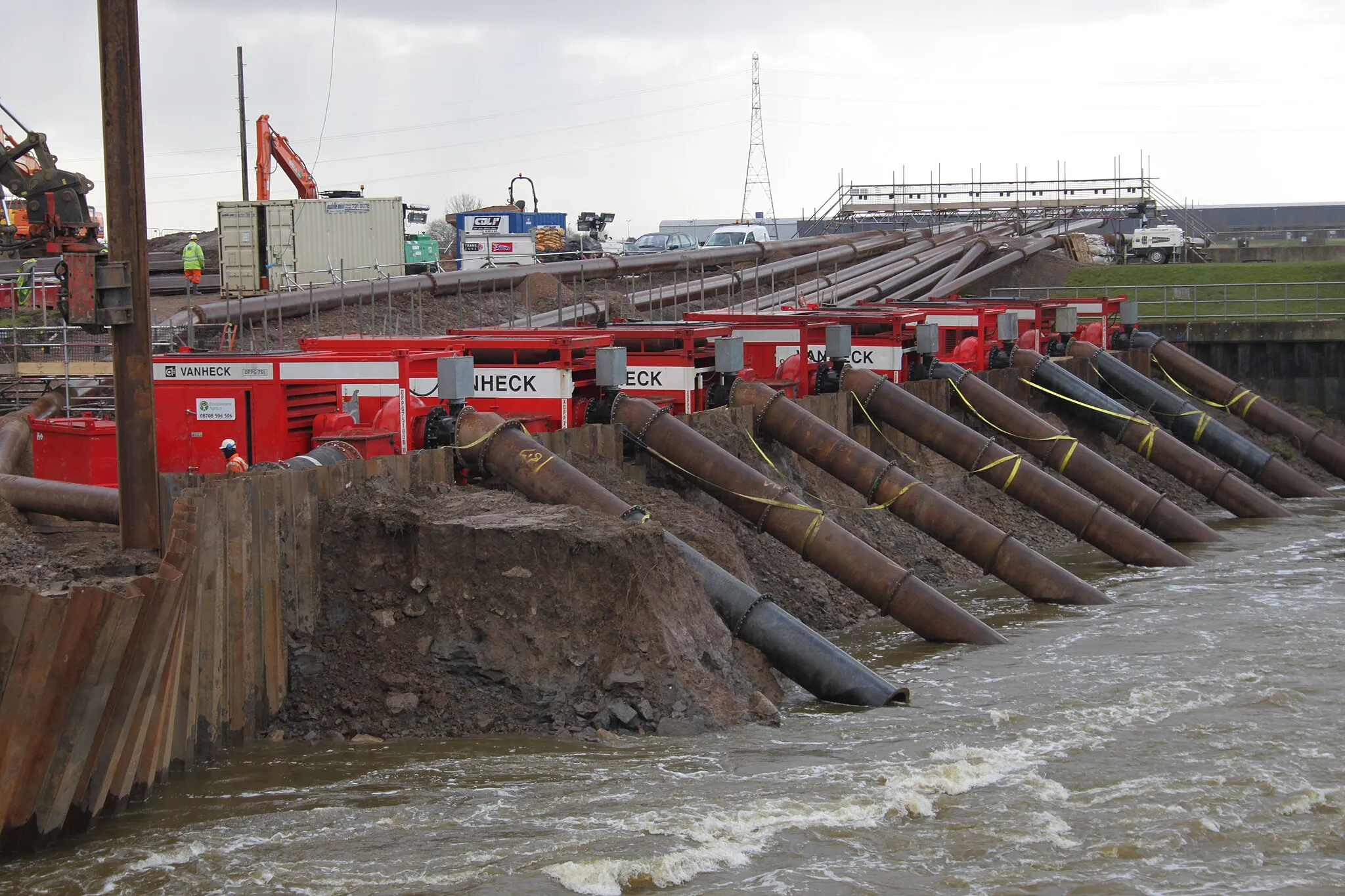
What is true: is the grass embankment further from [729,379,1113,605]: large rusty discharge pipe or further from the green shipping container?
[729,379,1113,605]: large rusty discharge pipe

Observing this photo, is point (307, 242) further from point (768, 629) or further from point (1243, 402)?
point (768, 629)

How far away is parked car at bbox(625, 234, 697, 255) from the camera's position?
5578cm

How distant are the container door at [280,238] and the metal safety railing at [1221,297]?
21.1 metres

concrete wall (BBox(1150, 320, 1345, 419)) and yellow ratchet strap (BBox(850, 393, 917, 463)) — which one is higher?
concrete wall (BBox(1150, 320, 1345, 419))

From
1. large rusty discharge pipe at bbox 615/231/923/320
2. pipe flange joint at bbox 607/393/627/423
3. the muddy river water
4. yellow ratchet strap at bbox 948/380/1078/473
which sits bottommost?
the muddy river water

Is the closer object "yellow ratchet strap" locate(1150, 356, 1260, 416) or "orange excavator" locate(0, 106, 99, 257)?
"orange excavator" locate(0, 106, 99, 257)

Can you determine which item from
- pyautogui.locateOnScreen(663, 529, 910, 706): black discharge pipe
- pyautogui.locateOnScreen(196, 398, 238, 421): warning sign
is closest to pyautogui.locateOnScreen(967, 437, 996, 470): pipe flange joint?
pyautogui.locateOnScreen(663, 529, 910, 706): black discharge pipe

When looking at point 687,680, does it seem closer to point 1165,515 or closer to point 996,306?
point 1165,515

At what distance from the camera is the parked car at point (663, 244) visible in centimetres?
5578

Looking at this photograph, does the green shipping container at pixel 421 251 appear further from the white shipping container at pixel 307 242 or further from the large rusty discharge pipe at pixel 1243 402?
the large rusty discharge pipe at pixel 1243 402

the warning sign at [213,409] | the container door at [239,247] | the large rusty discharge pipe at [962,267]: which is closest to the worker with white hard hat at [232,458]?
the warning sign at [213,409]

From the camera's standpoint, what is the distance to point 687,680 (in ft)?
44.7

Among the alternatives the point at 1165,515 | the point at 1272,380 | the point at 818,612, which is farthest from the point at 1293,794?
the point at 1272,380

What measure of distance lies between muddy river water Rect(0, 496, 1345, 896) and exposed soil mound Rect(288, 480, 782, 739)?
15.1 inches
